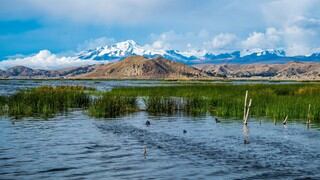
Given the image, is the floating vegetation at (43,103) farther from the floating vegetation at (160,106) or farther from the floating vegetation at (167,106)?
the floating vegetation at (160,106)

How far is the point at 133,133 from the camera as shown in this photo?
29.4 meters

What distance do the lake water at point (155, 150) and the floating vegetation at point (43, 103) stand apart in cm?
412

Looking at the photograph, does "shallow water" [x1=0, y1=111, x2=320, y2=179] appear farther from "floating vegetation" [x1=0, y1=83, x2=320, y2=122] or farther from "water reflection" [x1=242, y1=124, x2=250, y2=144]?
"floating vegetation" [x1=0, y1=83, x2=320, y2=122]

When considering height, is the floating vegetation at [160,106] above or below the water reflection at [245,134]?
above

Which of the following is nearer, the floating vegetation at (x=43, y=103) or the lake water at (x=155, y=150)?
the lake water at (x=155, y=150)

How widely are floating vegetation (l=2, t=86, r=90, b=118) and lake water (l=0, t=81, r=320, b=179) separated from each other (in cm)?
412

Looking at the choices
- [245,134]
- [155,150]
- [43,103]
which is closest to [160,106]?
[43,103]

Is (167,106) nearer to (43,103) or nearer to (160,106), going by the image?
(160,106)

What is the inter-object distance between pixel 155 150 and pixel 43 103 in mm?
21471

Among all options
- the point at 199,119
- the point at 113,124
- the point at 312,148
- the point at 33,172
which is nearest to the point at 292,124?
the point at 199,119

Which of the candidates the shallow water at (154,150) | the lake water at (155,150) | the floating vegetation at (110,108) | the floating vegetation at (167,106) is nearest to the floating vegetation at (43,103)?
the floating vegetation at (167,106)

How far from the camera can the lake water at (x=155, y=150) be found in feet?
60.8

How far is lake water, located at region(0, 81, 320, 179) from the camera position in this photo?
1853cm

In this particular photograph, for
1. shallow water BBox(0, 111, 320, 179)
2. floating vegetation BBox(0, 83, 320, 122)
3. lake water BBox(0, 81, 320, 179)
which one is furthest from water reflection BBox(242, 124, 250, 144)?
floating vegetation BBox(0, 83, 320, 122)
